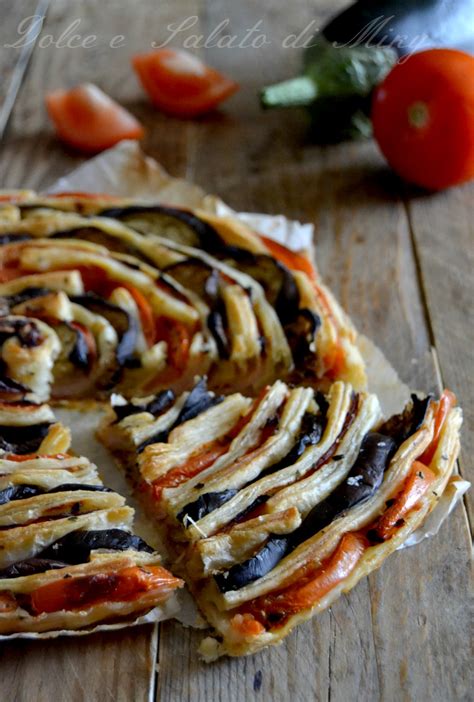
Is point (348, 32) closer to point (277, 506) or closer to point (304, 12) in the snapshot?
point (304, 12)

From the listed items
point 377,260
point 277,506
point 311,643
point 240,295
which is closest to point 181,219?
point 240,295

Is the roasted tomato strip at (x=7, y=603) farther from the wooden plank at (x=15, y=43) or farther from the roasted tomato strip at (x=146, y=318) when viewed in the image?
the wooden plank at (x=15, y=43)

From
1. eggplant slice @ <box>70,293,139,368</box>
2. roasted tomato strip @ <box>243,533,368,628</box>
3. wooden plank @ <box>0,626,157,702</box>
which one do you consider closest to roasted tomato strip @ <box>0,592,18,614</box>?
wooden plank @ <box>0,626,157,702</box>

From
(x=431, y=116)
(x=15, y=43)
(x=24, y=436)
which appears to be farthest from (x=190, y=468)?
(x=15, y=43)

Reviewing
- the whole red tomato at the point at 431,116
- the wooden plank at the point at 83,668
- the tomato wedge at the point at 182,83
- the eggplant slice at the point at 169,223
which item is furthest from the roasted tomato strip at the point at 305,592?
the tomato wedge at the point at 182,83

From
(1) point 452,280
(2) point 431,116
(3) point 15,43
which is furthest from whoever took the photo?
(3) point 15,43

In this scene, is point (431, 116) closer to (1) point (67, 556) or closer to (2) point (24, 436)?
(2) point (24, 436)

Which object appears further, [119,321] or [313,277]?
[313,277]
